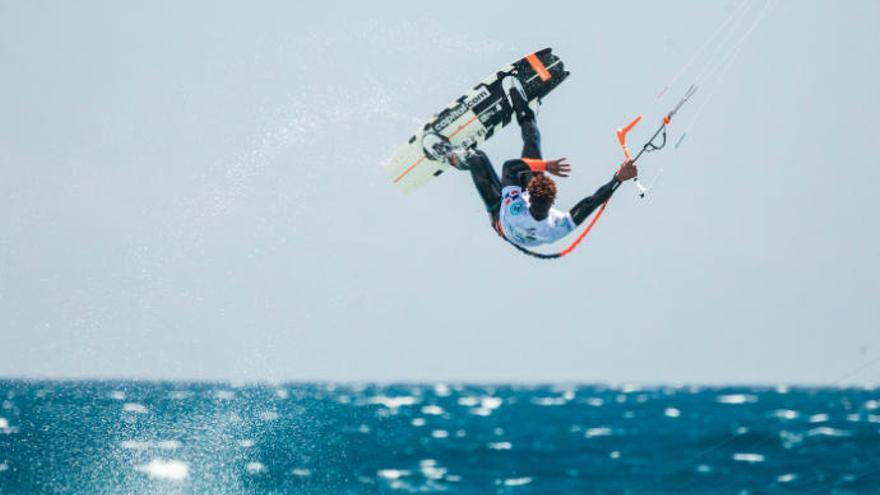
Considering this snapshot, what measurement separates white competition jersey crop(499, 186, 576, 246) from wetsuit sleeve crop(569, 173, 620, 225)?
0.24ft

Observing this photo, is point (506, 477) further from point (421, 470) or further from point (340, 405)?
point (340, 405)

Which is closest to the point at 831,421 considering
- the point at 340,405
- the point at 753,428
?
the point at 753,428

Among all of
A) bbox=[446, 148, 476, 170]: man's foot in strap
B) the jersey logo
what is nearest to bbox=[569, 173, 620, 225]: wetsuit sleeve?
the jersey logo

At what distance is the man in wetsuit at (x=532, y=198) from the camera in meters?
11.3

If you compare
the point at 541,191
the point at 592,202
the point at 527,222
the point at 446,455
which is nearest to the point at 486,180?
the point at 527,222

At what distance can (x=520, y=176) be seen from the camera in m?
11.6

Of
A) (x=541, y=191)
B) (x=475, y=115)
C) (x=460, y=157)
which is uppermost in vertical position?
(x=475, y=115)

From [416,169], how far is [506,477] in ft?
82.8

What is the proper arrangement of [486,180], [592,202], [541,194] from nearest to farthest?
[541,194] → [592,202] → [486,180]

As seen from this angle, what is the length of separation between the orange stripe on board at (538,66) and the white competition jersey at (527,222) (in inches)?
110

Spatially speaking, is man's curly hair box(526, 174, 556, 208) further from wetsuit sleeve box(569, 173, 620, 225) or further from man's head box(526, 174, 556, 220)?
wetsuit sleeve box(569, 173, 620, 225)

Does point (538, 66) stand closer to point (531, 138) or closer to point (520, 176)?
point (531, 138)

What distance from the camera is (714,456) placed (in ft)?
147

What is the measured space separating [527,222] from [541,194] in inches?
14.6
